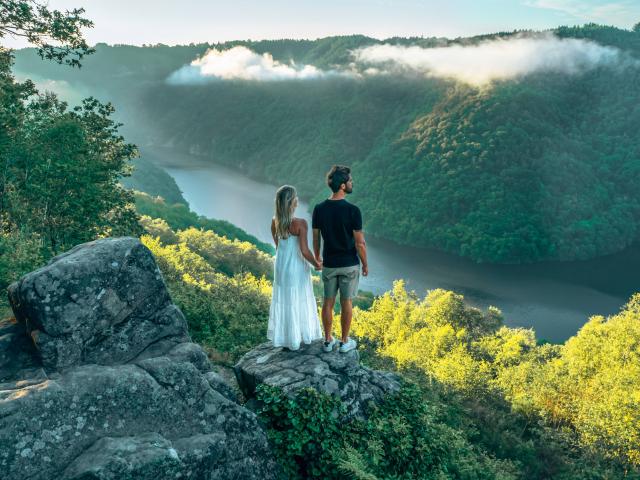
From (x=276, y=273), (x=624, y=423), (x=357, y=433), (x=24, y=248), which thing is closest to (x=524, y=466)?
(x=624, y=423)

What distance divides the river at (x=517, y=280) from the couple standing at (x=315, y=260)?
73.4 metres

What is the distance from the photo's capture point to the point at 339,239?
27.9 ft

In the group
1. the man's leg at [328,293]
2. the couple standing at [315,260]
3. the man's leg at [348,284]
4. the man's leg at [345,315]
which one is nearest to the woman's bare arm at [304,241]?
the couple standing at [315,260]

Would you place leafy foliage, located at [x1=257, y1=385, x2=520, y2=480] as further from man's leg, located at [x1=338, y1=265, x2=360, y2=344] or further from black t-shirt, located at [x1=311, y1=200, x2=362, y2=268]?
black t-shirt, located at [x1=311, y1=200, x2=362, y2=268]

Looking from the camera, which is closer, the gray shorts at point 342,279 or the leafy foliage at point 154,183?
the gray shorts at point 342,279

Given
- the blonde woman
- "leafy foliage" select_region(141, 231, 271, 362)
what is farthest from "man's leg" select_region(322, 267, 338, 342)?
"leafy foliage" select_region(141, 231, 271, 362)

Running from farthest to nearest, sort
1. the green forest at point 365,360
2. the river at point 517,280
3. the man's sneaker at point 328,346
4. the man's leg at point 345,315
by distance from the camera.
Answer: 1. the river at point 517,280
2. the man's sneaker at point 328,346
3. the man's leg at point 345,315
4. the green forest at point 365,360

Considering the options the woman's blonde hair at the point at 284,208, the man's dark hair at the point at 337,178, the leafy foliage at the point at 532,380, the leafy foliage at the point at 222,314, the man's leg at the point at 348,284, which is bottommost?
the leafy foliage at the point at 532,380

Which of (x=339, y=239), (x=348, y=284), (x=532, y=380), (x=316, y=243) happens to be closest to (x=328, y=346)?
(x=348, y=284)

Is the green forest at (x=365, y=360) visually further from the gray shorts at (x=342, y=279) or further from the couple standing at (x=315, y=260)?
the gray shorts at (x=342, y=279)

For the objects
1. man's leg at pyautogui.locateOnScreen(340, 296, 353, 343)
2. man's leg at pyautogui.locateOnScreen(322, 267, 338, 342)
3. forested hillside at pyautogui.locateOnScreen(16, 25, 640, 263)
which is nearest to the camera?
man's leg at pyautogui.locateOnScreen(322, 267, 338, 342)

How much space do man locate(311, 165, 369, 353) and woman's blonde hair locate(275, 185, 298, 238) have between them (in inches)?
16.9

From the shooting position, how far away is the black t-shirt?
27.4 feet

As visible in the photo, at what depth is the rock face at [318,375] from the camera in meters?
8.20
